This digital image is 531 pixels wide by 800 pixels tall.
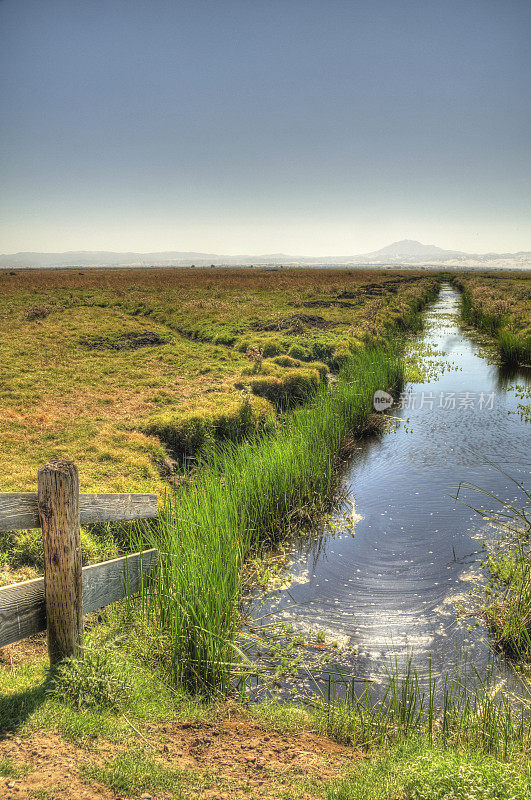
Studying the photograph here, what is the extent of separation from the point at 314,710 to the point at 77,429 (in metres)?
7.51

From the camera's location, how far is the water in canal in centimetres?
590

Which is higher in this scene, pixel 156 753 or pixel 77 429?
pixel 77 429

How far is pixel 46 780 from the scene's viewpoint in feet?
9.08

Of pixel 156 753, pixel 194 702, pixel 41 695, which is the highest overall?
pixel 41 695

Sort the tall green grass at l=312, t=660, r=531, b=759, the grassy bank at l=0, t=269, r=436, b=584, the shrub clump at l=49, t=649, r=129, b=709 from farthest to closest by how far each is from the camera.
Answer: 1. the grassy bank at l=0, t=269, r=436, b=584
2. the tall green grass at l=312, t=660, r=531, b=759
3. the shrub clump at l=49, t=649, r=129, b=709

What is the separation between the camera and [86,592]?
390 centimetres

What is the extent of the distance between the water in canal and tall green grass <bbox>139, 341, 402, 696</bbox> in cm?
78

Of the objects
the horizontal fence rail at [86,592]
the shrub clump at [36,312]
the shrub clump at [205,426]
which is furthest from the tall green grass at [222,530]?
the shrub clump at [36,312]

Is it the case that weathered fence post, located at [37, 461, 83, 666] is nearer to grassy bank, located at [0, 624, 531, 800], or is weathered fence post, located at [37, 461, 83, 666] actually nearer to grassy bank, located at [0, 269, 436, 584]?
grassy bank, located at [0, 624, 531, 800]

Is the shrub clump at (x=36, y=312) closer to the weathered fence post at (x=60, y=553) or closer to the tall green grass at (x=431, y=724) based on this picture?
the weathered fence post at (x=60, y=553)

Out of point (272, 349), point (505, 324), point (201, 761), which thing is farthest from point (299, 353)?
point (201, 761)

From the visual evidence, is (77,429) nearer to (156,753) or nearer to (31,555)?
(31,555)

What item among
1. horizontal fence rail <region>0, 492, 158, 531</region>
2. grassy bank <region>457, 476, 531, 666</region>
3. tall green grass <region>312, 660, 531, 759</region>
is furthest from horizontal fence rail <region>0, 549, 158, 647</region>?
grassy bank <region>457, 476, 531, 666</region>

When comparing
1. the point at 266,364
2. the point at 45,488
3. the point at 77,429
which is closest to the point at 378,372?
the point at 266,364
